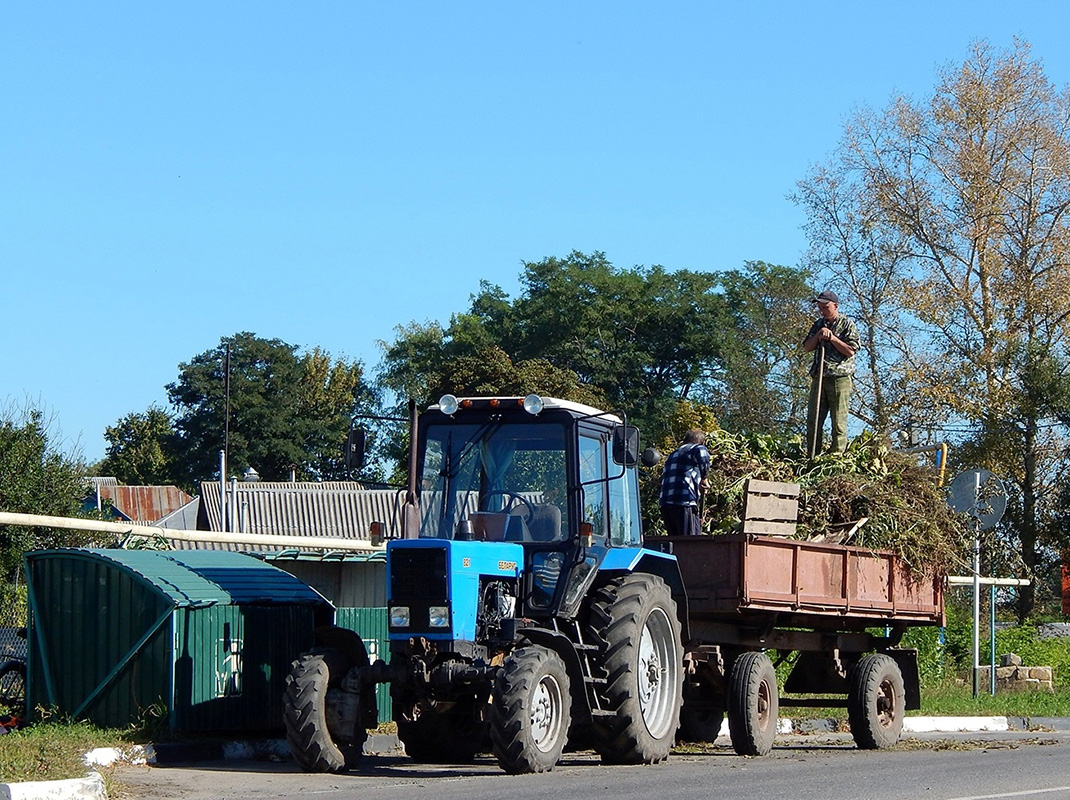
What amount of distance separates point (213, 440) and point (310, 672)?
7408 centimetres

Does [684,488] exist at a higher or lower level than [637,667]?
higher

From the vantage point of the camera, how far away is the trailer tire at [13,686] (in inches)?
550

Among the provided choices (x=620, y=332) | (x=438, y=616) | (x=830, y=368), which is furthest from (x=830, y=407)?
(x=620, y=332)

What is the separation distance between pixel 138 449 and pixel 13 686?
280 ft

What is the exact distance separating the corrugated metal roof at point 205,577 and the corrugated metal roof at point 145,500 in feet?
204

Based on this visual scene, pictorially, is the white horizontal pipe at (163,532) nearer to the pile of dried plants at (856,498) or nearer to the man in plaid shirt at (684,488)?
the man in plaid shirt at (684,488)

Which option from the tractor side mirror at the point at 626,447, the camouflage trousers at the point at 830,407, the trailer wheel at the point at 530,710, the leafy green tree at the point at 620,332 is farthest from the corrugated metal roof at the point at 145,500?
the trailer wheel at the point at 530,710

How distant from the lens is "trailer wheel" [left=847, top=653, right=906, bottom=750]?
14.3m

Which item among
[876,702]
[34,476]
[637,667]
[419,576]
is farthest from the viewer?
[34,476]

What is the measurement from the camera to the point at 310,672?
10938 millimetres

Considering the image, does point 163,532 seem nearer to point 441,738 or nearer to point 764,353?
point 441,738

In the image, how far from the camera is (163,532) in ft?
52.6

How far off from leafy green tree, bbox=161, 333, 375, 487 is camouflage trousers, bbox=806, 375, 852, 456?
2583 inches

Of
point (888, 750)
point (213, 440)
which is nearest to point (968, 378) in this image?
point (888, 750)
